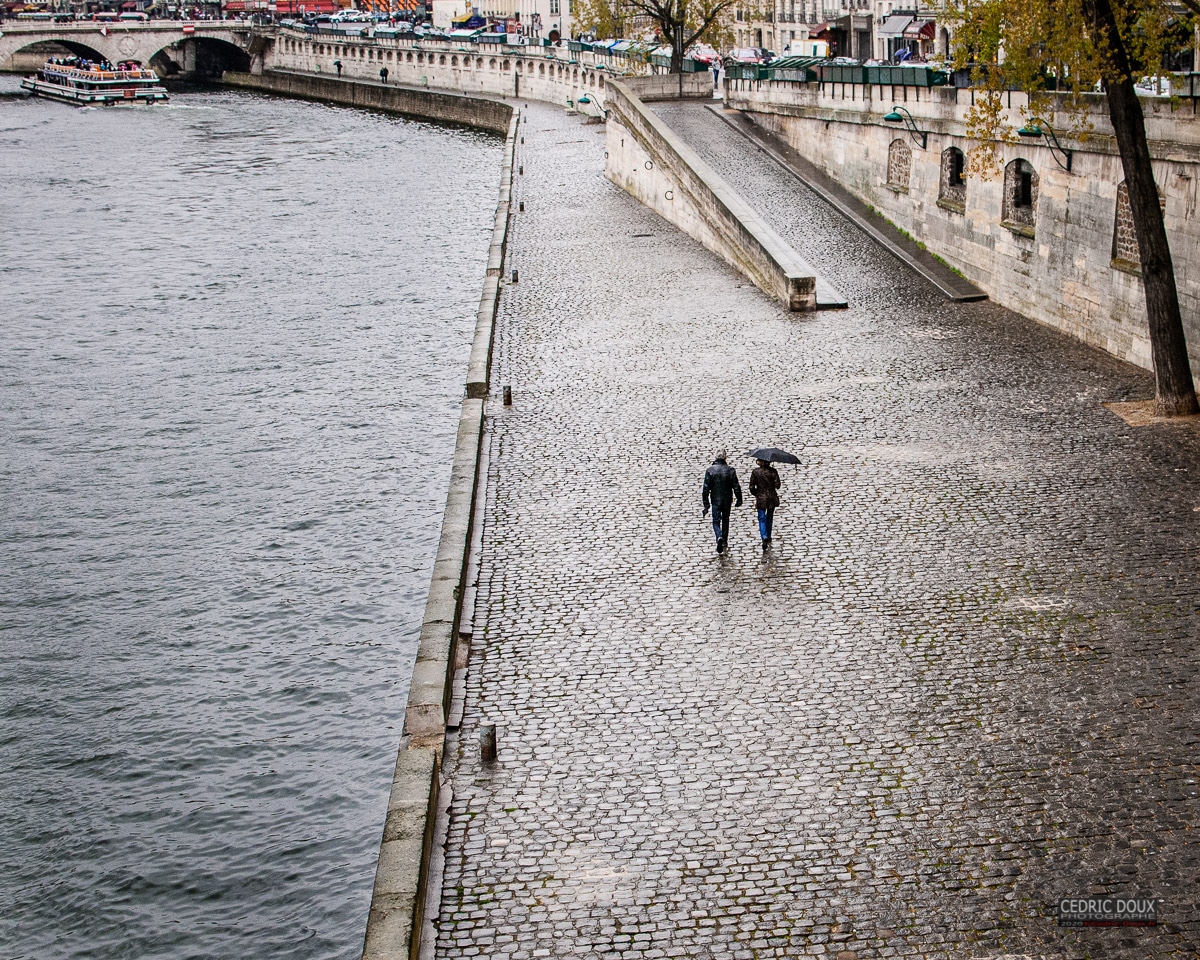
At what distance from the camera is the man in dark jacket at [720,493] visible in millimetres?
18375

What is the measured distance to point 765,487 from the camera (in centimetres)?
1859

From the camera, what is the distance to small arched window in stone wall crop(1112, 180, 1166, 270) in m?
26.6

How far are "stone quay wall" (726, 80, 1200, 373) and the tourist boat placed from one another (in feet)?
245

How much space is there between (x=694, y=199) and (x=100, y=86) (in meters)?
76.5

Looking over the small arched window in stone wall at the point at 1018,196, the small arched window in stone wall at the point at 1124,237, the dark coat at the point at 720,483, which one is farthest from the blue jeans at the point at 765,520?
the small arched window in stone wall at the point at 1018,196

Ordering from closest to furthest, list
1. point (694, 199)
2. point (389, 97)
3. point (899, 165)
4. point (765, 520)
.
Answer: point (765, 520)
point (899, 165)
point (694, 199)
point (389, 97)

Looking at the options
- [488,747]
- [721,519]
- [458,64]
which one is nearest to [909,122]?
[721,519]

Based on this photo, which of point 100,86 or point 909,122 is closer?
point 909,122

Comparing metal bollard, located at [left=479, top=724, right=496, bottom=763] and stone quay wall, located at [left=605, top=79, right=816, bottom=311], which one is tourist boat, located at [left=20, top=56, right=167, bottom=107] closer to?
stone quay wall, located at [left=605, top=79, right=816, bottom=311]

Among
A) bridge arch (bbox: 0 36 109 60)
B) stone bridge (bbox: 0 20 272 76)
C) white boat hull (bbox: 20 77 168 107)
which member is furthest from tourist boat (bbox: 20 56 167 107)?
stone bridge (bbox: 0 20 272 76)

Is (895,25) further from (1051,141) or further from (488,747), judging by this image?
(488,747)

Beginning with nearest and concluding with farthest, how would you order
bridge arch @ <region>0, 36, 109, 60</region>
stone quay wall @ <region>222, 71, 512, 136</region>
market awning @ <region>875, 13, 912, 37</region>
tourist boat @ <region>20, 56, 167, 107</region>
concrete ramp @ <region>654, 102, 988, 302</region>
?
concrete ramp @ <region>654, 102, 988, 302</region>
market awning @ <region>875, 13, 912, 37</region>
stone quay wall @ <region>222, 71, 512, 136</region>
tourist boat @ <region>20, 56, 167, 107</region>
bridge arch @ <region>0, 36, 109, 60</region>

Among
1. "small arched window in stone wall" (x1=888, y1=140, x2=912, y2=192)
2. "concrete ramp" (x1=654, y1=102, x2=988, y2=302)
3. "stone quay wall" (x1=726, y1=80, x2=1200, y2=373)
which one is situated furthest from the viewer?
"small arched window in stone wall" (x1=888, y1=140, x2=912, y2=192)

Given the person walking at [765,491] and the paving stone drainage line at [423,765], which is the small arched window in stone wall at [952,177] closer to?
the paving stone drainage line at [423,765]
